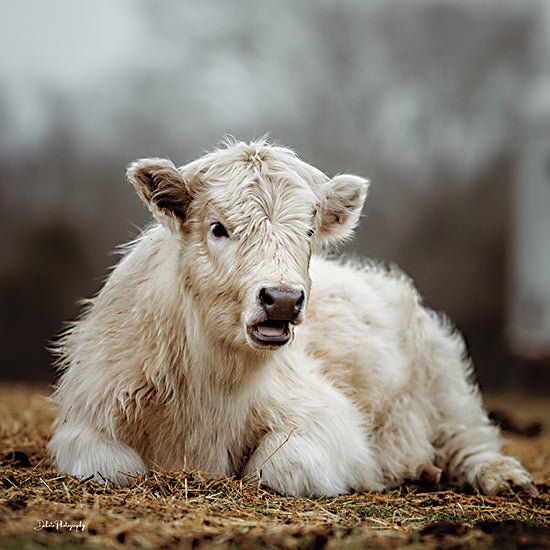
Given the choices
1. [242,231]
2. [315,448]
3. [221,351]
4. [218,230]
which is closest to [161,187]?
[218,230]

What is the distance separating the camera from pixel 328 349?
171 inches

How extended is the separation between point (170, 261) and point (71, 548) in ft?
6.04

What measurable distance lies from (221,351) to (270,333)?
438 mm

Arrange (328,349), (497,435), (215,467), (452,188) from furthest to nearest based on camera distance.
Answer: (452,188)
(497,435)
(328,349)
(215,467)

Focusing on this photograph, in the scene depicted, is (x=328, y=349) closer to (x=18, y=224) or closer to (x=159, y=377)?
(x=159, y=377)

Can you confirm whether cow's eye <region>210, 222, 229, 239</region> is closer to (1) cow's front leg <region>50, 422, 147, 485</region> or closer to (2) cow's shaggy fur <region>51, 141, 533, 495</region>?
(2) cow's shaggy fur <region>51, 141, 533, 495</region>

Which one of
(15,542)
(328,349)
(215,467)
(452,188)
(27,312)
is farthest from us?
(452,188)

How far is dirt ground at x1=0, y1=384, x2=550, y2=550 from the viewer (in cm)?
214

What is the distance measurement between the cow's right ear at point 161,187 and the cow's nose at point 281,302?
790 millimetres

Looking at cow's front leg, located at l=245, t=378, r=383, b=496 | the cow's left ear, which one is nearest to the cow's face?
the cow's left ear

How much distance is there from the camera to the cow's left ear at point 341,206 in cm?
385

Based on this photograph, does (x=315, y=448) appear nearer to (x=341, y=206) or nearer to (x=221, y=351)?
(x=221, y=351)

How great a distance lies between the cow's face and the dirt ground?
72 cm

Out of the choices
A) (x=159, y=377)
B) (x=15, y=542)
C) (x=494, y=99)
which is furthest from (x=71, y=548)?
(x=494, y=99)
